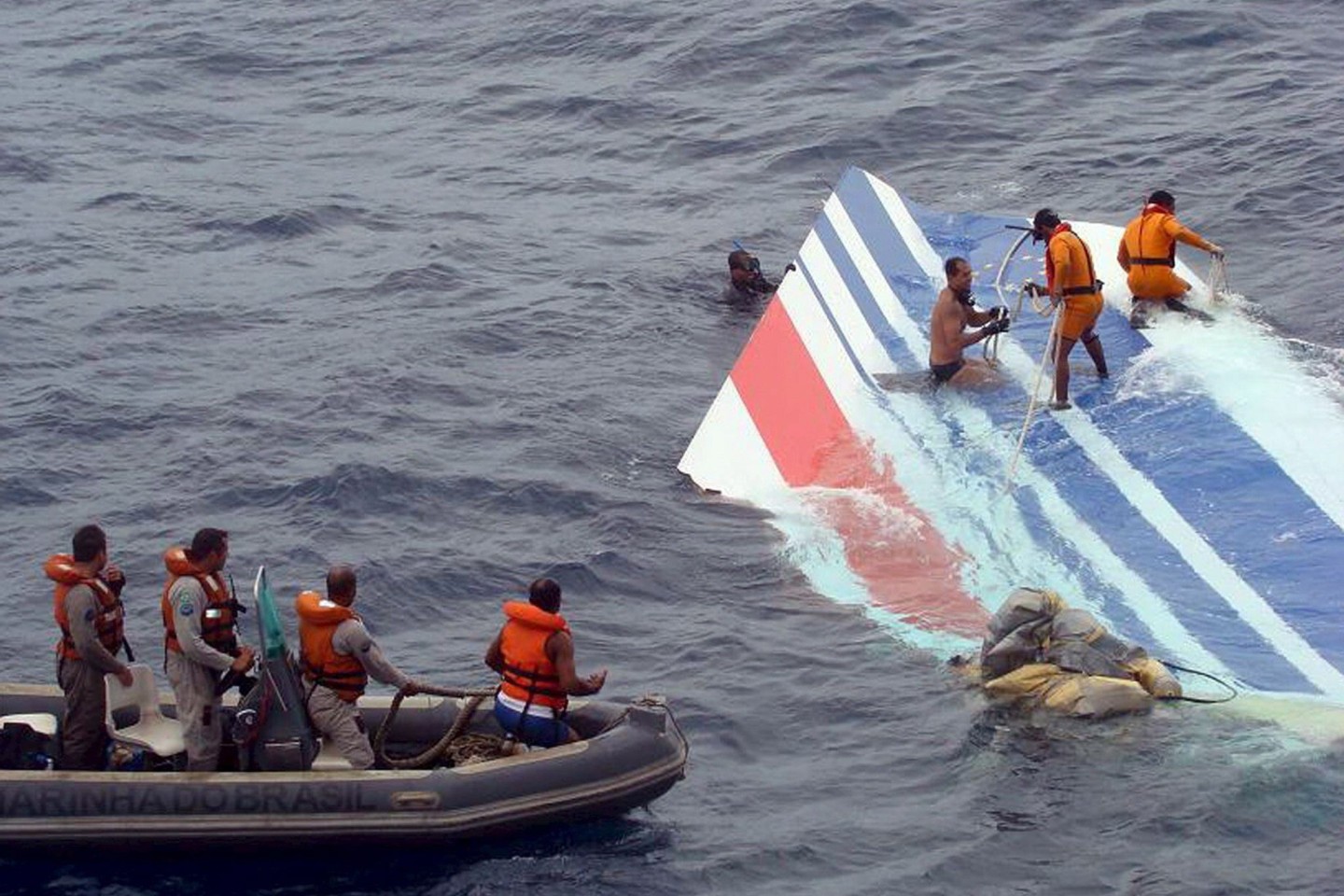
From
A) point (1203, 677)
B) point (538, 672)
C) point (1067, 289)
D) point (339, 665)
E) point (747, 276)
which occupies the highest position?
point (1067, 289)

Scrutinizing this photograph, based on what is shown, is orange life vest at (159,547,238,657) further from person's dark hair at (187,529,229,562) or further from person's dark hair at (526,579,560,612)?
person's dark hair at (526,579,560,612)

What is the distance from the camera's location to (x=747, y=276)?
2016 cm

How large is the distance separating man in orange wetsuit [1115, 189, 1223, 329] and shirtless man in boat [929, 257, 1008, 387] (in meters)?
1.29

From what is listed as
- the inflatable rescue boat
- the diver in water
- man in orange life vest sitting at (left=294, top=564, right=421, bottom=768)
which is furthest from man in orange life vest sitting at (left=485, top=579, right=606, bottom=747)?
the diver in water

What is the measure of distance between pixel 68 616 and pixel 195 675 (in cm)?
73

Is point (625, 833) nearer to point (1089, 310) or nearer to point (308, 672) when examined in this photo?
point (308, 672)

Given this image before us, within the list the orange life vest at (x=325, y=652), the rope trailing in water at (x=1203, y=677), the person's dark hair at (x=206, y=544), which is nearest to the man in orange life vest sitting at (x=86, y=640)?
the person's dark hair at (x=206, y=544)

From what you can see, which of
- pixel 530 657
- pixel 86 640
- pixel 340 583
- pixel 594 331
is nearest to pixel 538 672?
pixel 530 657

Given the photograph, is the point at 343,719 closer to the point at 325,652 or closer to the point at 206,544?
the point at 325,652

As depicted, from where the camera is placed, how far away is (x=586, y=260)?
71.9ft

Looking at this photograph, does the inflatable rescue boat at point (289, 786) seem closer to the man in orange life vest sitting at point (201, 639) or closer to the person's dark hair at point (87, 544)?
the man in orange life vest sitting at point (201, 639)

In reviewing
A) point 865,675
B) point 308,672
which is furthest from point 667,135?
point 308,672

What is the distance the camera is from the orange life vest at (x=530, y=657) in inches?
440

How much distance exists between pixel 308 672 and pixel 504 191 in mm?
13483
